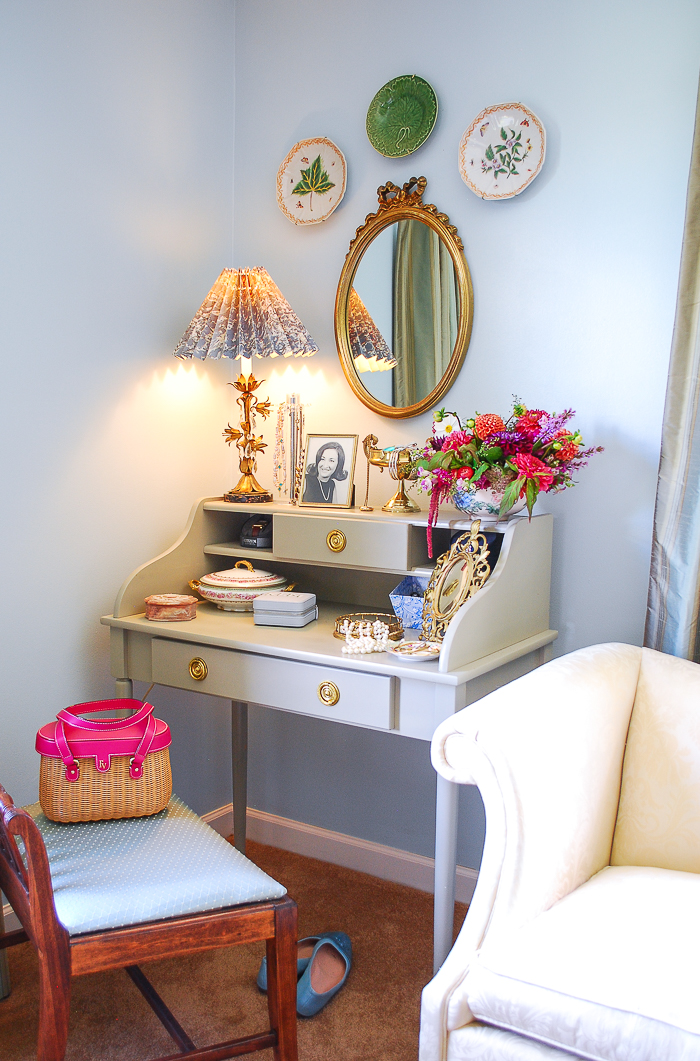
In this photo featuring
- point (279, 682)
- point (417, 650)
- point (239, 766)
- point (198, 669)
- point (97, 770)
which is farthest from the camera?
point (239, 766)

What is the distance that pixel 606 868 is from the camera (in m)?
1.43

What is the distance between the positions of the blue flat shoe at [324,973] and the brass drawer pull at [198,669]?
0.66m

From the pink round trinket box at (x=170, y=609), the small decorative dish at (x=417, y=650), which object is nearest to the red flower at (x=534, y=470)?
the small decorative dish at (x=417, y=650)

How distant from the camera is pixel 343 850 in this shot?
7.68ft

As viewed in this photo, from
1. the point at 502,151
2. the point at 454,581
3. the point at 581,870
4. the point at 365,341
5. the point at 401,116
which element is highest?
the point at 401,116

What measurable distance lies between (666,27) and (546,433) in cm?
94

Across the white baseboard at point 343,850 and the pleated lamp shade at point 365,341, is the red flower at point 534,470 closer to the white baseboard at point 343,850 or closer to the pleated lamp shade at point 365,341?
the pleated lamp shade at point 365,341

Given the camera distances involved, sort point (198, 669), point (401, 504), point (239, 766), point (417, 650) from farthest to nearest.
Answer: point (239, 766)
point (401, 504)
point (198, 669)
point (417, 650)

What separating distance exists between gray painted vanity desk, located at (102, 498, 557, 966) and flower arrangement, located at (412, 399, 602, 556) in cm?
10

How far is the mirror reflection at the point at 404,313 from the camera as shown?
6.83 feet

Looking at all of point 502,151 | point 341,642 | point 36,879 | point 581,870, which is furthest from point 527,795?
point 502,151

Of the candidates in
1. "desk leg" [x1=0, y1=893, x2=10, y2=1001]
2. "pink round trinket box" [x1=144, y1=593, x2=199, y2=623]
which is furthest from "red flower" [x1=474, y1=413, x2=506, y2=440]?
"desk leg" [x1=0, y1=893, x2=10, y2=1001]

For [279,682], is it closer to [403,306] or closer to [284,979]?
[284,979]

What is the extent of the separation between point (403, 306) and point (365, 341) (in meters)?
0.14
